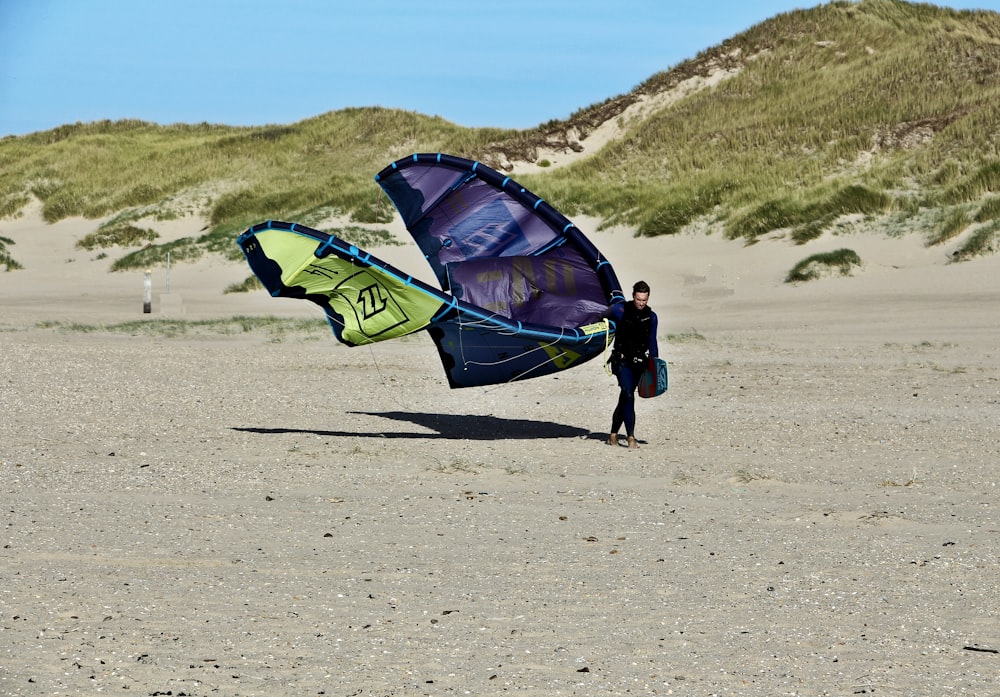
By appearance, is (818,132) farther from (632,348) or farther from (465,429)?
(632,348)

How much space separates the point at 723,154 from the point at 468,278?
27.0 m

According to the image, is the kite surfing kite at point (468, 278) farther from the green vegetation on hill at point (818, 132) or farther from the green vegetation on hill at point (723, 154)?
the green vegetation on hill at point (818, 132)

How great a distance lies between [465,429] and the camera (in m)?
12.2

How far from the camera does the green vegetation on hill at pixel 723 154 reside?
3030 centimetres

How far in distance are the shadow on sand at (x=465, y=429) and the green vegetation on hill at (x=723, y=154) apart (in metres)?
14.5

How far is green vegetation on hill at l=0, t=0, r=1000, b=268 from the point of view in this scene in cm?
3030

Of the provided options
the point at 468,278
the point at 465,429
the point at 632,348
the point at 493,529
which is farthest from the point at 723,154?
the point at 493,529

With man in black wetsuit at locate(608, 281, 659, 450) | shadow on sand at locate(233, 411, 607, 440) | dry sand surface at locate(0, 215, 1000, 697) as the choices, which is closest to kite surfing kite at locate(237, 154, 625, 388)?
man in black wetsuit at locate(608, 281, 659, 450)

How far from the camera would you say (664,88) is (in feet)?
153

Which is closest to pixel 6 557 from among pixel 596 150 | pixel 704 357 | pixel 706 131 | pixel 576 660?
pixel 576 660

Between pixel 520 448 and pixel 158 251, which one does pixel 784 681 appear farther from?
pixel 158 251

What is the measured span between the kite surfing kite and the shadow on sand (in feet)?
1.65

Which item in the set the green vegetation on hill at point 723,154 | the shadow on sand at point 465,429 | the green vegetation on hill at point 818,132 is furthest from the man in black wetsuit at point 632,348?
the green vegetation on hill at point 818,132

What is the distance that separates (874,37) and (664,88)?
313 inches
